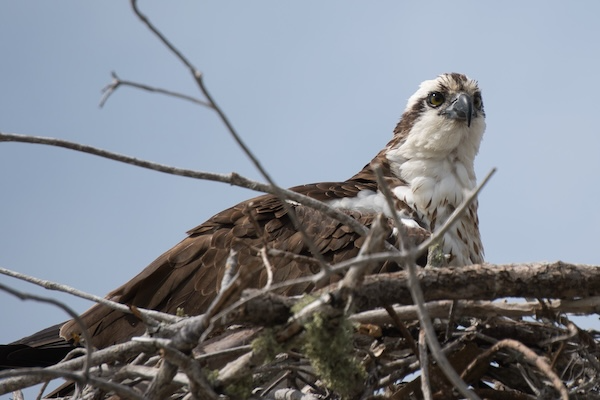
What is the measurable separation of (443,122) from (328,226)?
1.47 meters

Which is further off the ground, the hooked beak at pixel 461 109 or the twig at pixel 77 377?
the hooked beak at pixel 461 109

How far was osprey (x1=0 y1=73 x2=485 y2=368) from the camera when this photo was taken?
519cm

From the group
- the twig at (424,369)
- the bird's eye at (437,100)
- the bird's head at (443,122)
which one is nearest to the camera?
the twig at (424,369)

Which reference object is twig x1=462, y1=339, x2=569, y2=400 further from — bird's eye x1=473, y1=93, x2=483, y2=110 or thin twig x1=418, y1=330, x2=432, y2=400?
bird's eye x1=473, y1=93, x2=483, y2=110

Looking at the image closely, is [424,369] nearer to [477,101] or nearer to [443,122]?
[443,122]

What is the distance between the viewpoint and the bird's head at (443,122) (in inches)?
248

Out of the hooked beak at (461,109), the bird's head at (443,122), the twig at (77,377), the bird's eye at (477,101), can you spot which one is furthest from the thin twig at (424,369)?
the bird's eye at (477,101)

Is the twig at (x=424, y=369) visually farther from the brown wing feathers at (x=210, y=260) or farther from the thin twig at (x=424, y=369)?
the brown wing feathers at (x=210, y=260)

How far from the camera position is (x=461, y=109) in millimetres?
6324

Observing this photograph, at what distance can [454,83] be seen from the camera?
6438 millimetres

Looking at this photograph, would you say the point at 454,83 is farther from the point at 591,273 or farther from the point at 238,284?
the point at 238,284

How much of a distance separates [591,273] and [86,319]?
277 cm

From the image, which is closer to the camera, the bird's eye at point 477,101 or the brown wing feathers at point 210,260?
the brown wing feathers at point 210,260

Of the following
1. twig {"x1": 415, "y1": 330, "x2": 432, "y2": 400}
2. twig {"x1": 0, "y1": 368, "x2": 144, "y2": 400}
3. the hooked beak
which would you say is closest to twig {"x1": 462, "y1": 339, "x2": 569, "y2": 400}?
twig {"x1": 415, "y1": 330, "x2": 432, "y2": 400}
